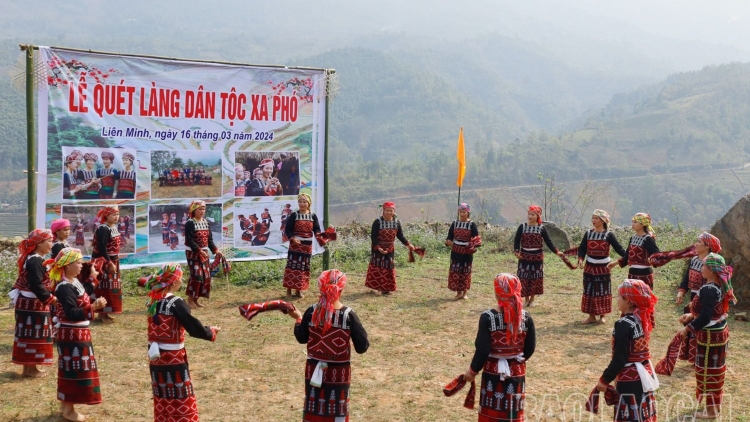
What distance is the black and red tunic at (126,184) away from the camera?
10.7 m

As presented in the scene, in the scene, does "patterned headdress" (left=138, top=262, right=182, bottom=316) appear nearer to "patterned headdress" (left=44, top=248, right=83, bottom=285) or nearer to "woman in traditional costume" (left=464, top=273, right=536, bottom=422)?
"patterned headdress" (left=44, top=248, right=83, bottom=285)

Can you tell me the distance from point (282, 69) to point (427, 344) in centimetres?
544

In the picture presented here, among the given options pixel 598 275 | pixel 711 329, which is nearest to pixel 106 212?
pixel 598 275

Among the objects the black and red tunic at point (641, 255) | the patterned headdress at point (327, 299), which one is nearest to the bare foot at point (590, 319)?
the black and red tunic at point (641, 255)

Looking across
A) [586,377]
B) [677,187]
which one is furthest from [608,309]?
[677,187]

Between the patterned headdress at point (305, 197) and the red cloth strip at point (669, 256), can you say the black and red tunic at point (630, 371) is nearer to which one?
the red cloth strip at point (669, 256)

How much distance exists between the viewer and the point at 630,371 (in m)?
5.15

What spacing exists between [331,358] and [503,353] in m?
1.27

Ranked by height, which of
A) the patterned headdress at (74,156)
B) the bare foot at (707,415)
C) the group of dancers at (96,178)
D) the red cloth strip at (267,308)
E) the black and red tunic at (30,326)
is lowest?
the bare foot at (707,415)

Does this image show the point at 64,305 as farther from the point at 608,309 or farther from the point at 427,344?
the point at 608,309

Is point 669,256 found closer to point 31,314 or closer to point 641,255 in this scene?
point 641,255

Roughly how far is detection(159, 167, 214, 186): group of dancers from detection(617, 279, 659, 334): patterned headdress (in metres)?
7.72

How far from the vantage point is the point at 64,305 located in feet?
19.6

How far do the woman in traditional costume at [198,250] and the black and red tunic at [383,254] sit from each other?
104 inches
